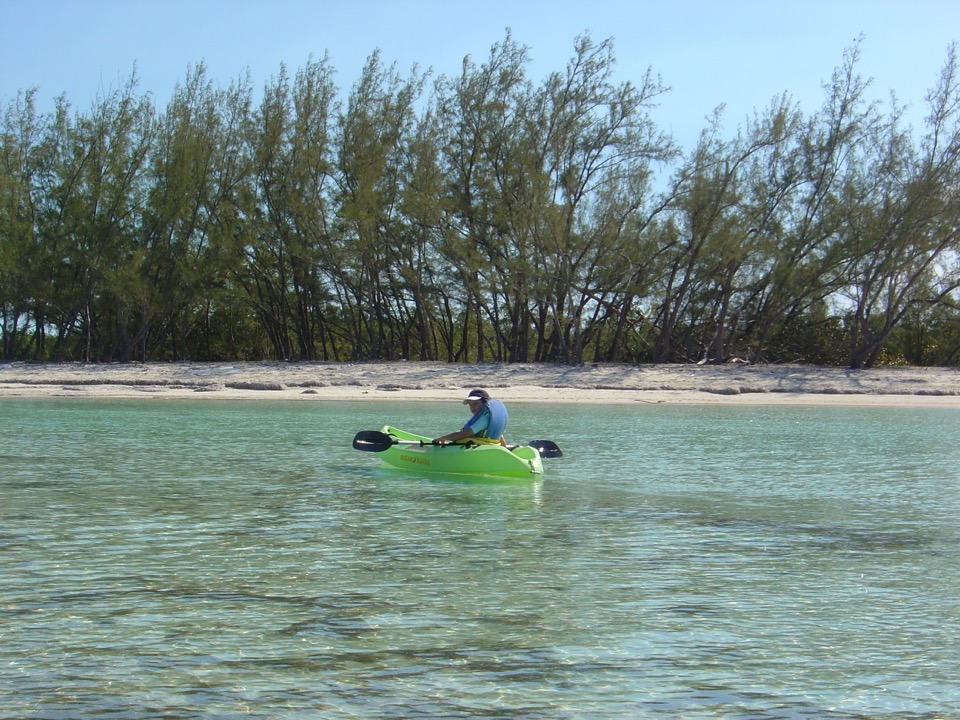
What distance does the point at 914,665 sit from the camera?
523 centimetres

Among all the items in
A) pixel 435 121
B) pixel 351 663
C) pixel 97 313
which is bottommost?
pixel 351 663

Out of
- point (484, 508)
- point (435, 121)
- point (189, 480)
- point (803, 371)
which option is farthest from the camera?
point (435, 121)

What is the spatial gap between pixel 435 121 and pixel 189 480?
20.3 m

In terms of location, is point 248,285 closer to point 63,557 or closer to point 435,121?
point 435,121

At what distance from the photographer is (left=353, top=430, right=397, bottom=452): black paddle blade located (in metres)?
12.8

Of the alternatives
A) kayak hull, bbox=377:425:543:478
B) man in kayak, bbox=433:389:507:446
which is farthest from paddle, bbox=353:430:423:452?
man in kayak, bbox=433:389:507:446

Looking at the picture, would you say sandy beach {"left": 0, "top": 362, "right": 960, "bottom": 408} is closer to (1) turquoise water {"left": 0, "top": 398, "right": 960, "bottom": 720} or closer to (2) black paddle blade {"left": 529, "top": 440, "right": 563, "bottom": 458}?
(2) black paddle blade {"left": 529, "top": 440, "right": 563, "bottom": 458}

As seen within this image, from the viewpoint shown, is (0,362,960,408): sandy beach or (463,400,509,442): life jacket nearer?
(463,400,509,442): life jacket

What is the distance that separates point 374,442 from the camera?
42.3 ft

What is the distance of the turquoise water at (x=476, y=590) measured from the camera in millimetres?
4801

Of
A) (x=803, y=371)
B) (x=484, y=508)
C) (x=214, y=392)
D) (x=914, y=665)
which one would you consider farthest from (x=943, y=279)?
(x=914, y=665)

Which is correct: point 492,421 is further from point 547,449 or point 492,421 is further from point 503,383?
point 503,383

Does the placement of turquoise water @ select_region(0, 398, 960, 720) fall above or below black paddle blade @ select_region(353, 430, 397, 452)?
below

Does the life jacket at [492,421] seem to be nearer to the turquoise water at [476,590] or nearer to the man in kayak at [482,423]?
the man in kayak at [482,423]
